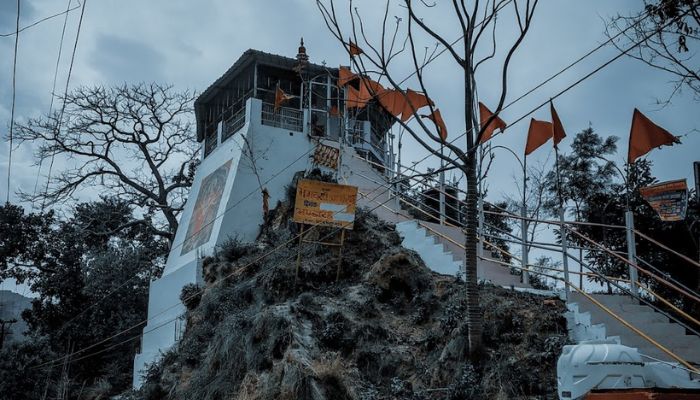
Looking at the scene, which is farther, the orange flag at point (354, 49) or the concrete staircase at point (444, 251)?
the concrete staircase at point (444, 251)

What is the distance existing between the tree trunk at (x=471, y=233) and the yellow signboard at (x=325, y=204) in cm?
465

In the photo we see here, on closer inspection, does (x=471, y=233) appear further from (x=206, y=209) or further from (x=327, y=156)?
(x=206, y=209)

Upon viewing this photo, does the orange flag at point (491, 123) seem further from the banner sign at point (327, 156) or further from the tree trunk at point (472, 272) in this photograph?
the tree trunk at point (472, 272)

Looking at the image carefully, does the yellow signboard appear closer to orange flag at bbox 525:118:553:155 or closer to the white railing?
orange flag at bbox 525:118:553:155

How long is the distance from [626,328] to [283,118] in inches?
661

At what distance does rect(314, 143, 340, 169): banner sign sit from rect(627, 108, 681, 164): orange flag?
11.7m

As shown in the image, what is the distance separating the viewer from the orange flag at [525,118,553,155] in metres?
14.7

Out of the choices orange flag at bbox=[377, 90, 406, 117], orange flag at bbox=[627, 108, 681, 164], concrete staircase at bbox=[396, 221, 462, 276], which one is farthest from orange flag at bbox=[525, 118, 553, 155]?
orange flag at bbox=[377, 90, 406, 117]

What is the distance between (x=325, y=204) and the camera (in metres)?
15.2

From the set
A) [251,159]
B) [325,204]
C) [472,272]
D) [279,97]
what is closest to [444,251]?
[325,204]

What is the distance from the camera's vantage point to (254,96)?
23906 mm

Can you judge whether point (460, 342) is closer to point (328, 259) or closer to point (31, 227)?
point (328, 259)

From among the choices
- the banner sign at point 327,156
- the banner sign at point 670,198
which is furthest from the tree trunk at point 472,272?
the banner sign at point 327,156

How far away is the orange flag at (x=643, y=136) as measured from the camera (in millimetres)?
11945
